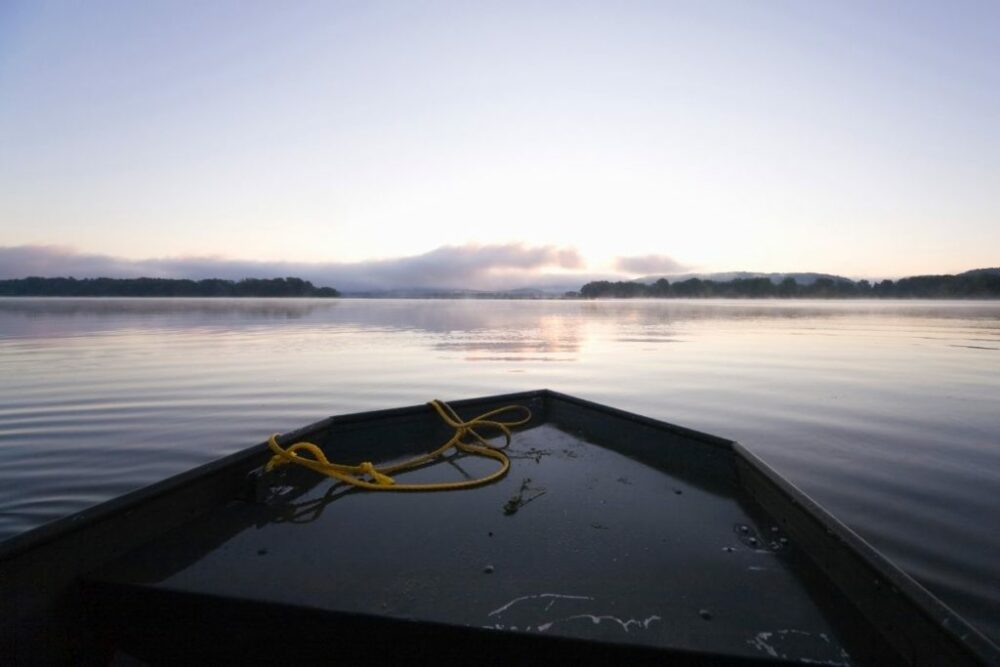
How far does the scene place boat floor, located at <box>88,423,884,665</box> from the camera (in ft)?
7.58

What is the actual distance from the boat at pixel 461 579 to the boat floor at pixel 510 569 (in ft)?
0.05

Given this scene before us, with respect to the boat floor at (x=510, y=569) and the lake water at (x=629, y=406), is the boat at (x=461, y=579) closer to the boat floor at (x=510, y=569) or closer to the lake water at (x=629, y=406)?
the boat floor at (x=510, y=569)

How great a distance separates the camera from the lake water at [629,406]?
511 cm

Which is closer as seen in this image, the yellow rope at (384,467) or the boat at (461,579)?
the boat at (461,579)

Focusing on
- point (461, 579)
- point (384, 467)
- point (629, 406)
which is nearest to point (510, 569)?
point (461, 579)

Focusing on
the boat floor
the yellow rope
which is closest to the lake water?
the boat floor

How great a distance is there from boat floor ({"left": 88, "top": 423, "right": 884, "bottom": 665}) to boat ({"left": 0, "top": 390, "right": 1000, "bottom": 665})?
0.01 m

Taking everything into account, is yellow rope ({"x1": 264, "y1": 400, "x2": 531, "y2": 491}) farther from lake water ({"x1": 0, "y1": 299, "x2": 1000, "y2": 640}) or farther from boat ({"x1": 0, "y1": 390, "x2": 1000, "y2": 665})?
lake water ({"x1": 0, "y1": 299, "x2": 1000, "y2": 640})

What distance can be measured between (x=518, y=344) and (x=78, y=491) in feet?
66.1

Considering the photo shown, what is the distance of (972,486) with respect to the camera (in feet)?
19.0

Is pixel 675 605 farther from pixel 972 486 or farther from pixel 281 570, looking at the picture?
pixel 972 486

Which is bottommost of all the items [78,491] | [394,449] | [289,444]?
[78,491]

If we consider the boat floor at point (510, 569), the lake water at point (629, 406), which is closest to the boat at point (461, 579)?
the boat floor at point (510, 569)

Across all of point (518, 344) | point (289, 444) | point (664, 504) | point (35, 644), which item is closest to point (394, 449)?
point (289, 444)
